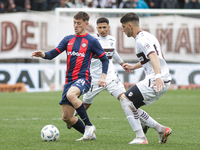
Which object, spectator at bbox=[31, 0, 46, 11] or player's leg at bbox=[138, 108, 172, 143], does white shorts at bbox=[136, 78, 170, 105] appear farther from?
spectator at bbox=[31, 0, 46, 11]

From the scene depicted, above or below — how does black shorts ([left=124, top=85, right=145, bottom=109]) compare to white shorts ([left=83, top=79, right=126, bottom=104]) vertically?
above

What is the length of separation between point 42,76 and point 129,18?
10992mm

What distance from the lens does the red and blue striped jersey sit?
5.91 meters

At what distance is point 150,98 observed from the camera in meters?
5.41

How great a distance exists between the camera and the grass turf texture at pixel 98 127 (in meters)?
5.34

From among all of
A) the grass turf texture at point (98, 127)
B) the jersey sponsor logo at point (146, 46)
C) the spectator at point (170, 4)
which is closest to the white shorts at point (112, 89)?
the grass turf texture at point (98, 127)

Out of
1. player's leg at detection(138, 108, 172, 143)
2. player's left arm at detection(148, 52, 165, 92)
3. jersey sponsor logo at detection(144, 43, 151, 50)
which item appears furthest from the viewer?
player's leg at detection(138, 108, 172, 143)

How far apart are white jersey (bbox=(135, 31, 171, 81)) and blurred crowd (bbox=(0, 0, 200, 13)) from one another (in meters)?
12.3

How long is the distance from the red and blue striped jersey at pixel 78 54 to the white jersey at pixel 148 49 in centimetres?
84

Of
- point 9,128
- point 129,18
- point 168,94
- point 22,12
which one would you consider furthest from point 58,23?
point 129,18

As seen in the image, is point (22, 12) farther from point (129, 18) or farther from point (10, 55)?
point (129, 18)

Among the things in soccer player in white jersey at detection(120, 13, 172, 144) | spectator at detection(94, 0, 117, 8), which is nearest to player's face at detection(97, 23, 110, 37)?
soccer player in white jersey at detection(120, 13, 172, 144)

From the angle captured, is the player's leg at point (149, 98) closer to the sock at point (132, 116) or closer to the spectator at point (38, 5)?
the sock at point (132, 116)

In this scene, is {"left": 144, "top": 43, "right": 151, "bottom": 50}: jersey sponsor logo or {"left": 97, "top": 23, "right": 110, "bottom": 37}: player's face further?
{"left": 97, "top": 23, "right": 110, "bottom": 37}: player's face
